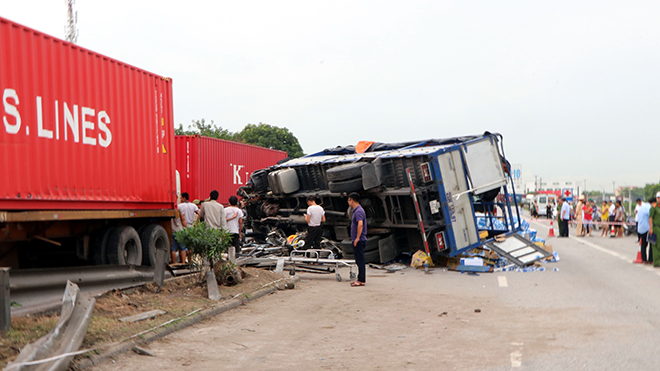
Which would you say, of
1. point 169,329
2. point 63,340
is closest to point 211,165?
point 169,329

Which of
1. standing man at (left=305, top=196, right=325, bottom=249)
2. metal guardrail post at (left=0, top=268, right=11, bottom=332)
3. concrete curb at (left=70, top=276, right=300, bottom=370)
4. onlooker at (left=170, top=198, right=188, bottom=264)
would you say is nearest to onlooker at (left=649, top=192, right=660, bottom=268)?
standing man at (left=305, top=196, right=325, bottom=249)

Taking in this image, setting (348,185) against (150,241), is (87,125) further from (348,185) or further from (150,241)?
(348,185)

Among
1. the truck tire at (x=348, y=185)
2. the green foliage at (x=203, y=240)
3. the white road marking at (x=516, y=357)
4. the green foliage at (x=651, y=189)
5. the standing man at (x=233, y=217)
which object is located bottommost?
the white road marking at (x=516, y=357)

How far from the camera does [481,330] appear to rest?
6.66 meters

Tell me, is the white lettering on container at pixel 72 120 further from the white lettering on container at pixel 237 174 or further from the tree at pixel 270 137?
the tree at pixel 270 137

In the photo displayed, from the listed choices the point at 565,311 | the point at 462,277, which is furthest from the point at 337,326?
the point at 462,277

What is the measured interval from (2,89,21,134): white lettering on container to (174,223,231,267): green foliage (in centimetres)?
286

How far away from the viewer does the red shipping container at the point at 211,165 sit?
A: 714 inches

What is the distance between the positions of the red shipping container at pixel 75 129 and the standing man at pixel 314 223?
133 inches

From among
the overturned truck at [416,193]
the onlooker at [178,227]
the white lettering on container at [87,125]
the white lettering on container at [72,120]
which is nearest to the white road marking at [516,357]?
the white lettering on container at [72,120]

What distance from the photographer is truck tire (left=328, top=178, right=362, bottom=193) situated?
13388 millimetres

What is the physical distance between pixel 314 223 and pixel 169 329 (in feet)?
23.6

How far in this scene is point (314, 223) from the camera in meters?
13.4

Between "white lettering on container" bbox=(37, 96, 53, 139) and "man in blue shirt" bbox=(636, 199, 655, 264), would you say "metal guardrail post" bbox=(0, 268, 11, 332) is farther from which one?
"man in blue shirt" bbox=(636, 199, 655, 264)
